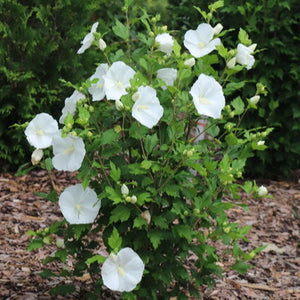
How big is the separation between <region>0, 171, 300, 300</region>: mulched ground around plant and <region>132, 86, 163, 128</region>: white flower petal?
3.20ft

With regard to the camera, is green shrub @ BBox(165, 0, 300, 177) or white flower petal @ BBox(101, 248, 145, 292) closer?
white flower petal @ BBox(101, 248, 145, 292)

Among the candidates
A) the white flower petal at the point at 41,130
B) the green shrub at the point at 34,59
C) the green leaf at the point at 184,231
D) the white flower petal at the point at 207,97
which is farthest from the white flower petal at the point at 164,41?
the green shrub at the point at 34,59

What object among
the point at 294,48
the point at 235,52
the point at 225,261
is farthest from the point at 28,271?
the point at 294,48

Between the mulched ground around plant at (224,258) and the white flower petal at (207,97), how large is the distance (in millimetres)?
887

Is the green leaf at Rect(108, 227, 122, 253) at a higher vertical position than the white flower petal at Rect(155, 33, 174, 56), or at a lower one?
lower

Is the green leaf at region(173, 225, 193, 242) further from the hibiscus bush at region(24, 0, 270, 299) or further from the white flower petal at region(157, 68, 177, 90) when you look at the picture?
the white flower petal at region(157, 68, 177, 90)

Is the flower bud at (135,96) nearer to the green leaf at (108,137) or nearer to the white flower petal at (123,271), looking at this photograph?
the green leaf at (108,137)

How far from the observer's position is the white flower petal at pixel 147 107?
83.2 inches

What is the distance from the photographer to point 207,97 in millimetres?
2184

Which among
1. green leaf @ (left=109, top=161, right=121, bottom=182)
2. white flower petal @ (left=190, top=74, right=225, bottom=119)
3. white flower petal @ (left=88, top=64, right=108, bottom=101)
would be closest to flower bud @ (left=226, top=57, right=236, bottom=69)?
white flower petal @ (left=190, top=74, right=225, bottom=119)

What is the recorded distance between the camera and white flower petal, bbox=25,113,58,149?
230cm

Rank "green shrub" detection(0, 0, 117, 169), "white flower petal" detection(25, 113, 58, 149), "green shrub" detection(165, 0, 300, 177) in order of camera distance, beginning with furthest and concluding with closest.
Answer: "green shrub" detection(165, 0, 300, 177)
"green shrub" detection(0, 0, 117, 169)
"white flower petal" detection(25, 113, 58, 149)

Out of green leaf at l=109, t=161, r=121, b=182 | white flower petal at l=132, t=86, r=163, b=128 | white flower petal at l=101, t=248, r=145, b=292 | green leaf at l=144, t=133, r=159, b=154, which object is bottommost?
white flower petal at l=101, t=248, r=145, b=292

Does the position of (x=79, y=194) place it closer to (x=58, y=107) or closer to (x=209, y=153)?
(x=209, y=153)
